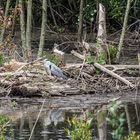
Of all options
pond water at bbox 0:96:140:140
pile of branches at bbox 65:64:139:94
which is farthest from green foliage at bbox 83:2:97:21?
pond water at bbox 0:96:140:140

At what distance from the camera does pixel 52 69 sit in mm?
14930

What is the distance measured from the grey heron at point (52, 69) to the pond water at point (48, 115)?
873 millimetres

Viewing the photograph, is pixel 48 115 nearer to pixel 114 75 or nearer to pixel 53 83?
pixel 53 83

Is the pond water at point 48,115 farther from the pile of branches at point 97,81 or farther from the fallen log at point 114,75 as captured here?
the fallen log at point 114,75

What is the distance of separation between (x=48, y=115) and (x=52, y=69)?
2.68m

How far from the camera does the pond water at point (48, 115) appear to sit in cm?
1062

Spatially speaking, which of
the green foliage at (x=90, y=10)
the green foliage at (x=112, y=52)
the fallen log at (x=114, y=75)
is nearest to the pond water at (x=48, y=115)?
the fallen log at (x=114, y=75)

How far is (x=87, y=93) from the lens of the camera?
582 inches

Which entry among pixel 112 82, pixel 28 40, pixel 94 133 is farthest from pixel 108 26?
pixel 94 133

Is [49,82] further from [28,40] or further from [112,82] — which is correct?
[28,40]

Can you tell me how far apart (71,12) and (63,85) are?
46.6 feet

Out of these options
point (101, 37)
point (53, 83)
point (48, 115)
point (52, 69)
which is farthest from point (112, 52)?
point (48, 115)

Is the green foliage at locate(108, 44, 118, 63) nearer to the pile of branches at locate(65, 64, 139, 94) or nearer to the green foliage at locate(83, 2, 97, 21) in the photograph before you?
the pile of branches at locate(65, 64, 139, 94)

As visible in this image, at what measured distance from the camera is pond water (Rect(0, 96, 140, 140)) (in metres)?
10.6
